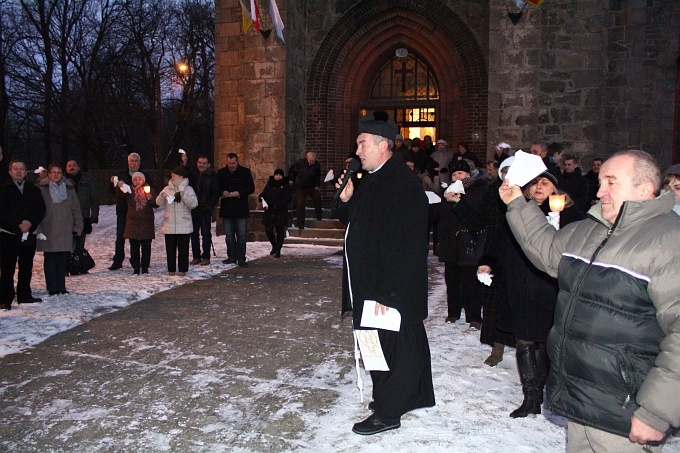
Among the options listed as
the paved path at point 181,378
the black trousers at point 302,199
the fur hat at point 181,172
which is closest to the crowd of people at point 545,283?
the paved path at point 181,378

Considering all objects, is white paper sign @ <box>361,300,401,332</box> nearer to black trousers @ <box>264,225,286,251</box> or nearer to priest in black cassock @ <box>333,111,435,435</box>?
priest in black cassock @ <box>333,111,435,435</box>

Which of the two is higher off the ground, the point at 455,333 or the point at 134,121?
the point at 134,121

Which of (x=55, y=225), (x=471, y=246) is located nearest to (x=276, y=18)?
(x=55, y=225)

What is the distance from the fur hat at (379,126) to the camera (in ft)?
13.7

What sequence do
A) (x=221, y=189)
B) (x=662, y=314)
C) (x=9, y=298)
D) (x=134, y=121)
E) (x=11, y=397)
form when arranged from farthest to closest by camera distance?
(x=134, y=121), (x=221, y=189), (x=9, y=298), (x=11, y=397), (x=662, y=314)

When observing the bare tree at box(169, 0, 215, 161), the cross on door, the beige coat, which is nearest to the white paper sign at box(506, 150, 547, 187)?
the beige coat

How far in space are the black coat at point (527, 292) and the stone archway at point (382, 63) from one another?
11.5 m

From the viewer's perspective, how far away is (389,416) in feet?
13.6

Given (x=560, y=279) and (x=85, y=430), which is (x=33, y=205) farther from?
(x=560, y=279)

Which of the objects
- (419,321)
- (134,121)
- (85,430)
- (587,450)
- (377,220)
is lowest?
(85,430)

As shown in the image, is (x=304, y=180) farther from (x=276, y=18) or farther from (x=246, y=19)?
(x=246, y=19)

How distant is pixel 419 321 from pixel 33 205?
17.9 ft

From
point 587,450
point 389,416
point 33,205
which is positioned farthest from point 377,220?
point 33,205

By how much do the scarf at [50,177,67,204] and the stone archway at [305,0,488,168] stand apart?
8.85 m
